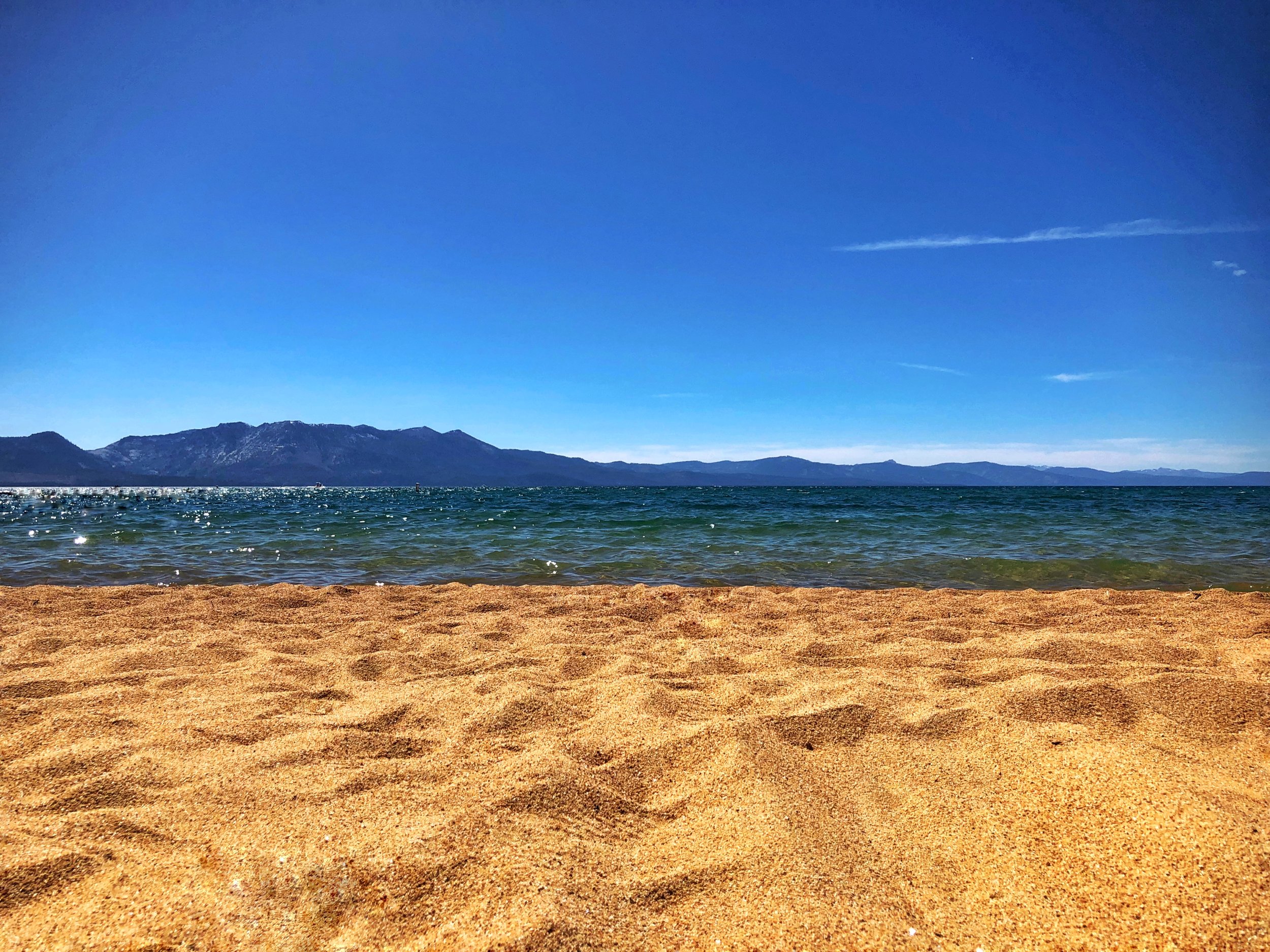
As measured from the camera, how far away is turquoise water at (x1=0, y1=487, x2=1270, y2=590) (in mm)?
9281

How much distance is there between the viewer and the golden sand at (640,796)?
73.3 inches

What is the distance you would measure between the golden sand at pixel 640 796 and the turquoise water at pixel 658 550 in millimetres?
4715

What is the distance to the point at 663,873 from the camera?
2094 millimetres

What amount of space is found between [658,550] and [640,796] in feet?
32.2

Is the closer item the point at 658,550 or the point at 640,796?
the point at 640,796

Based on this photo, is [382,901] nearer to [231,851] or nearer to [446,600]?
[231,851]

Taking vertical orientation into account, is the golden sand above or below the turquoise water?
above

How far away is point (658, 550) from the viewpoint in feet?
40.7

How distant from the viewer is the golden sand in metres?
1.86

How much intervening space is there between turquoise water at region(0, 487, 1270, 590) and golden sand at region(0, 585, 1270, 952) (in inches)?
186

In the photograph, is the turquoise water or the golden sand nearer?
the golden sand

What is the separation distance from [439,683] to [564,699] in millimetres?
951

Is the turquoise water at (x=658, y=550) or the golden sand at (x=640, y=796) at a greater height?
the golden sand at (x=640, y=796)

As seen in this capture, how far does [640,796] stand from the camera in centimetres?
262
